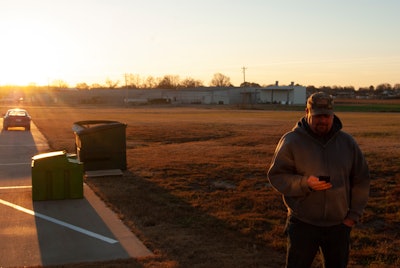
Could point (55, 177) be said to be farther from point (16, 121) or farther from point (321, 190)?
point (16, 121)

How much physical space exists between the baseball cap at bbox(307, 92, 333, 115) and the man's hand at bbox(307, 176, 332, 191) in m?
0.52

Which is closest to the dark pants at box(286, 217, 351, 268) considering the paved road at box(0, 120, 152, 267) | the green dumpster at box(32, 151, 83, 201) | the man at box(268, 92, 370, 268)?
the man at box(268, 92, 370, 268)

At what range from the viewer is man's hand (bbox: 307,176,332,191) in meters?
3.68

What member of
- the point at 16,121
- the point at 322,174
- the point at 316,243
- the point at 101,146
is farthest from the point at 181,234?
the point at 16,121

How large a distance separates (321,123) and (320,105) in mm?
135

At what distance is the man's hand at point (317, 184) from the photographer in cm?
368

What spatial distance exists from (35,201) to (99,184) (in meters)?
2.01

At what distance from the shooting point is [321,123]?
3.90 meters

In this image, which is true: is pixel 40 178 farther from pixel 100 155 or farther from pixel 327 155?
pixel 327 155

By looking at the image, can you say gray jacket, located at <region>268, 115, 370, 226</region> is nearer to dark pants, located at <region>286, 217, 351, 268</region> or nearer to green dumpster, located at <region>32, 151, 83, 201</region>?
dark pants, located at <region>286, 217, 351, 268</region>

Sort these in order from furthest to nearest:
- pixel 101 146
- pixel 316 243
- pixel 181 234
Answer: pixel 101 146 < pixel 181 234 < pixel 316 243

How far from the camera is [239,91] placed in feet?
484

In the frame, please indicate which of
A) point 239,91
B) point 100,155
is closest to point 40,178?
point 100,155

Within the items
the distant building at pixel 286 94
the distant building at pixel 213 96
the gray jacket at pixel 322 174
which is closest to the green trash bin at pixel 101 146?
the gray jacket at pixel 322 174
